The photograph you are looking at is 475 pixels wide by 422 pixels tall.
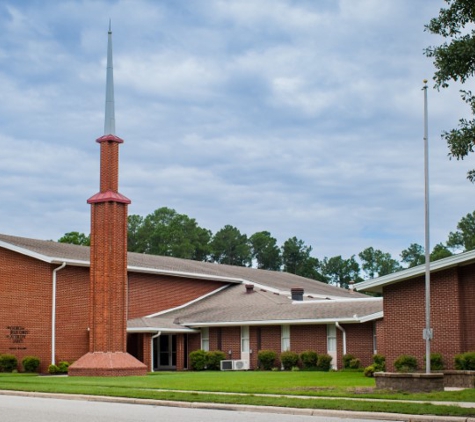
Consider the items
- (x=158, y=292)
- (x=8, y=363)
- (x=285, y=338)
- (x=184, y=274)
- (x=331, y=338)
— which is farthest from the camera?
(x=184, y=274)

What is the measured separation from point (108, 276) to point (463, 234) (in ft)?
244

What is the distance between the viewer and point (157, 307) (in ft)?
151

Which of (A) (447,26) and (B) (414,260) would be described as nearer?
(A) (447,26)

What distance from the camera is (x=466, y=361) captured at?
26484 millimetres

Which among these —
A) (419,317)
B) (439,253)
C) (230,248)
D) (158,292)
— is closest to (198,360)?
(158,292)

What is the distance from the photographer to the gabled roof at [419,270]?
26811mm

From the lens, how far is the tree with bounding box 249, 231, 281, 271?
11406 centimetres

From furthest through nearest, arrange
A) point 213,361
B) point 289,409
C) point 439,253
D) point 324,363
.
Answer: point 439,253
point 213,361
point 324,363
point 289,409

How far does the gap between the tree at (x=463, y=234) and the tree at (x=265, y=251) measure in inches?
957

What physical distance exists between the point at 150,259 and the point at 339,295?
51.2 ft

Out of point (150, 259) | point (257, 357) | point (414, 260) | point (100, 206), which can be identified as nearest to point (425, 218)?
point (100, 206)

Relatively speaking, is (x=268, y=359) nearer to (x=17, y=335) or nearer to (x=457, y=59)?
(x=17, y=335)

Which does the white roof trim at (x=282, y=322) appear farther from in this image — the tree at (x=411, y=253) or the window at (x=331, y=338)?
the tree at (x=411, y=253)

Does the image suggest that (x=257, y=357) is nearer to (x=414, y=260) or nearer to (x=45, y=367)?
(x=45, y=367)
